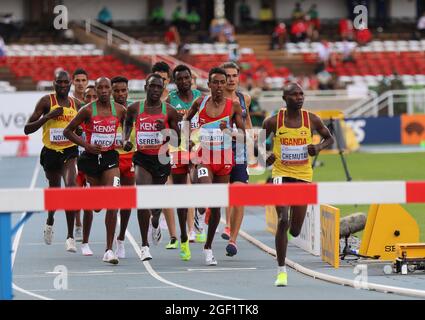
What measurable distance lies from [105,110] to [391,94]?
2769cm

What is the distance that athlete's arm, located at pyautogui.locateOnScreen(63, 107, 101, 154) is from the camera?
46.8 ft

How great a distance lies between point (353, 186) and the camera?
31.5ft

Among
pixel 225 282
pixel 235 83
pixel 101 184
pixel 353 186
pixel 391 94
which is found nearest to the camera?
pixel 353 186

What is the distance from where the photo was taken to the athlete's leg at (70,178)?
50.6 ft

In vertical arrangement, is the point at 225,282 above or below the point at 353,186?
below

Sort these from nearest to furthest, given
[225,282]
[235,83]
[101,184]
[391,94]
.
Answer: [225,282] → [101,184] → [235,83] → [391,94]

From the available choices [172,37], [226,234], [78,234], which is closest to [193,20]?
[172,37]

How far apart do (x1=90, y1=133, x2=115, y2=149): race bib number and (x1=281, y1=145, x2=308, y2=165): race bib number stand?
2300mm

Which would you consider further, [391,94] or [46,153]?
[391,94]

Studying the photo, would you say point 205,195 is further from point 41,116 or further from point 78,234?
point 78,234

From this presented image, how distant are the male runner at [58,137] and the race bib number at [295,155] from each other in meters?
3.44

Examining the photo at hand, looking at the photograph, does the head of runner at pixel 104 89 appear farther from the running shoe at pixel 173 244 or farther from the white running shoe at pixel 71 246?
A: the running shoe at pixel 173 244
